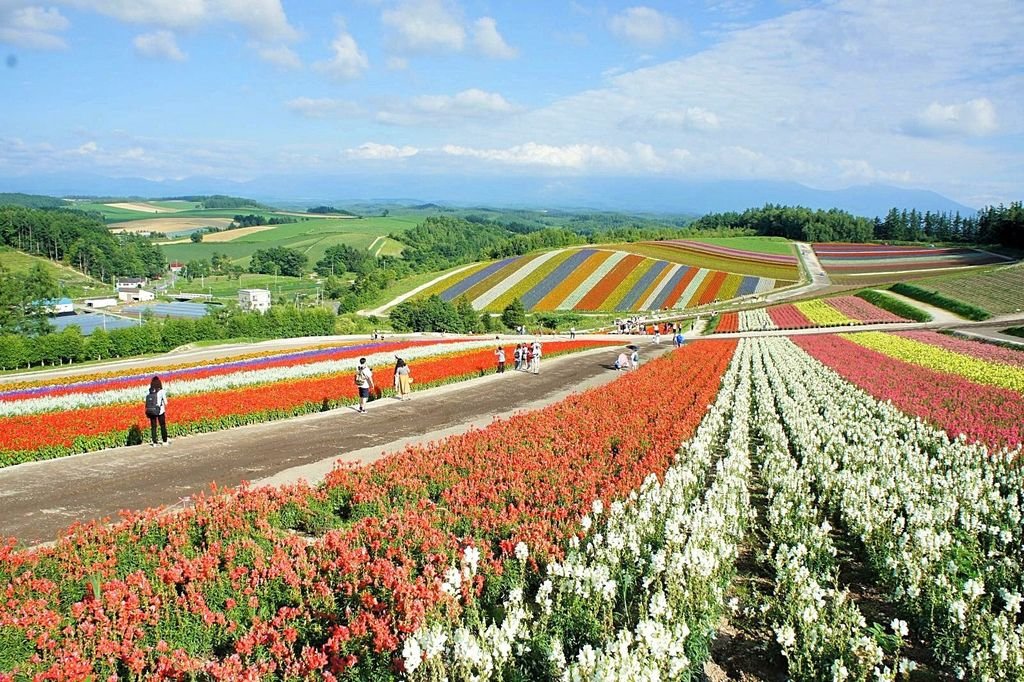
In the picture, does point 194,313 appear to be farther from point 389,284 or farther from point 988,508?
point 988,508

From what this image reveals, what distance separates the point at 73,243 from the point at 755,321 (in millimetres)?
163533

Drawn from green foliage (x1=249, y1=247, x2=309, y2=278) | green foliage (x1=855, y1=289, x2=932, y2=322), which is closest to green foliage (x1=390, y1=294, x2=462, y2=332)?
green foliage (x1=855, y1=289, x2=932, y2=322)

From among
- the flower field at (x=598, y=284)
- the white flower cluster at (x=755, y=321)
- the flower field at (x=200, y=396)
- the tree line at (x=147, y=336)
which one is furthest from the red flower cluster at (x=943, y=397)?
the tree line at (x=147, y=336)

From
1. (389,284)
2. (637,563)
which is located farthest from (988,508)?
(389,284)

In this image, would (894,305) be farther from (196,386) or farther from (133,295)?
(133,295)

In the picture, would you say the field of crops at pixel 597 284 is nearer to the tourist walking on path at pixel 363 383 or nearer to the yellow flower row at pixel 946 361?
Result: the yellow flower row at pixel 946 361

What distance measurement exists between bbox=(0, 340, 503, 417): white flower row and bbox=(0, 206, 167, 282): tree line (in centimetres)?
15660

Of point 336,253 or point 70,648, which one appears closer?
point 70,648

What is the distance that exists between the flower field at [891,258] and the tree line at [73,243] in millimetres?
160782

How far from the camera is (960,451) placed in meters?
12.3

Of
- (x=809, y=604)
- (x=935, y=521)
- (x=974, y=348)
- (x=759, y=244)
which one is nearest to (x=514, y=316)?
(x=974, y=348)

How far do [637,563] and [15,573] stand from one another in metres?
7.24

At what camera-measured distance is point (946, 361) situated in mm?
27109

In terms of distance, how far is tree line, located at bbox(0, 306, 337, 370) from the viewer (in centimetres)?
4550
